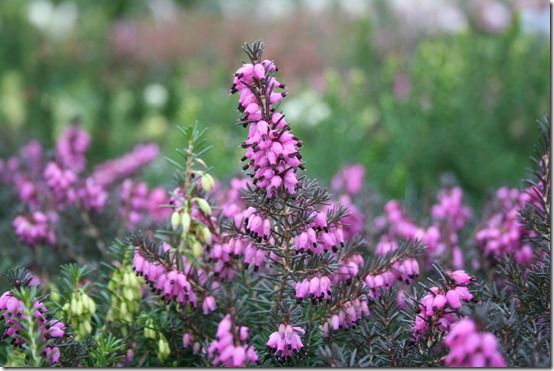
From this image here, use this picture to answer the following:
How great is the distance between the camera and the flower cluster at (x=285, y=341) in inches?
71.9

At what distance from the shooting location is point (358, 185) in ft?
12.4

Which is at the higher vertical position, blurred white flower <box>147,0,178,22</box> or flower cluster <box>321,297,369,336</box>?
blurred white flower <box>147,0,178,22</box>

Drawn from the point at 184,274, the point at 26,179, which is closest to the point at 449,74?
the point at 26,179

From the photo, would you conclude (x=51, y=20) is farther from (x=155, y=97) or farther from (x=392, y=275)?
(x=392, y=275)

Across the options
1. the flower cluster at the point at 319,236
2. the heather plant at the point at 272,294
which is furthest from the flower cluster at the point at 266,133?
the flower cluster at the point at 319,236

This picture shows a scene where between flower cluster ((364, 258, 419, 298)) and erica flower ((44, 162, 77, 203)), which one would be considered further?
erica flower ((44, 162, 77, 203))

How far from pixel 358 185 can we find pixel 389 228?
29.4 inches

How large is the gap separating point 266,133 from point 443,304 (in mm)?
673

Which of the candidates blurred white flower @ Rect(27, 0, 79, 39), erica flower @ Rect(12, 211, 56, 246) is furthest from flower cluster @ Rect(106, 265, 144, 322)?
blurred white flower @ Rect(27, 0, 79, 39)

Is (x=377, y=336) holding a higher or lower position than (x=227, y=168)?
lower

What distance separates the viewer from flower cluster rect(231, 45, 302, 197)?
1830 mm

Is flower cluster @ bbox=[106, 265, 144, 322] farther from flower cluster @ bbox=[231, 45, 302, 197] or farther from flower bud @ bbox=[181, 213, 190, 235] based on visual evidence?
flower cluster @ bbox=[231, 45, 302, 197]

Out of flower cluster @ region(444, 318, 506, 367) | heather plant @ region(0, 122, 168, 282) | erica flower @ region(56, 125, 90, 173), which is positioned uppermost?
erica flower @ region(56, 125, 90, 173)

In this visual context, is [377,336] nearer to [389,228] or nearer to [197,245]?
[197,245]
